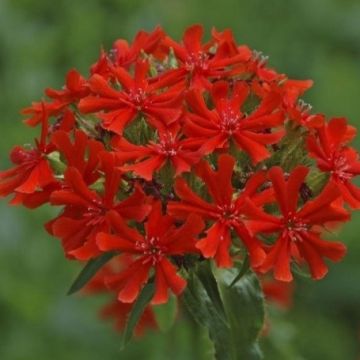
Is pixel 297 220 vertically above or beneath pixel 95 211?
above

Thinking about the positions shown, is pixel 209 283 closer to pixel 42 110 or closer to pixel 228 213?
pixel 228 213

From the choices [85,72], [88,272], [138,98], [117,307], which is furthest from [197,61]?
[85,72]

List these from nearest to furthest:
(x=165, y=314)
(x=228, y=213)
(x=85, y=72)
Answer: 1. (x=228, y=213)
2. (x=165, y=314)
3. (x=85, y=72)

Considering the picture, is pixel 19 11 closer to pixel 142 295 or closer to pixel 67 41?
pixel 67 41

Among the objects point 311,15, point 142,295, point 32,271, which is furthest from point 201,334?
point 311,15

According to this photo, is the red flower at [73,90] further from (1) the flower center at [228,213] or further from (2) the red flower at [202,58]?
(1) the flower center at [228,213]

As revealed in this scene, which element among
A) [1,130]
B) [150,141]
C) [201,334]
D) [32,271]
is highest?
[150,141]
